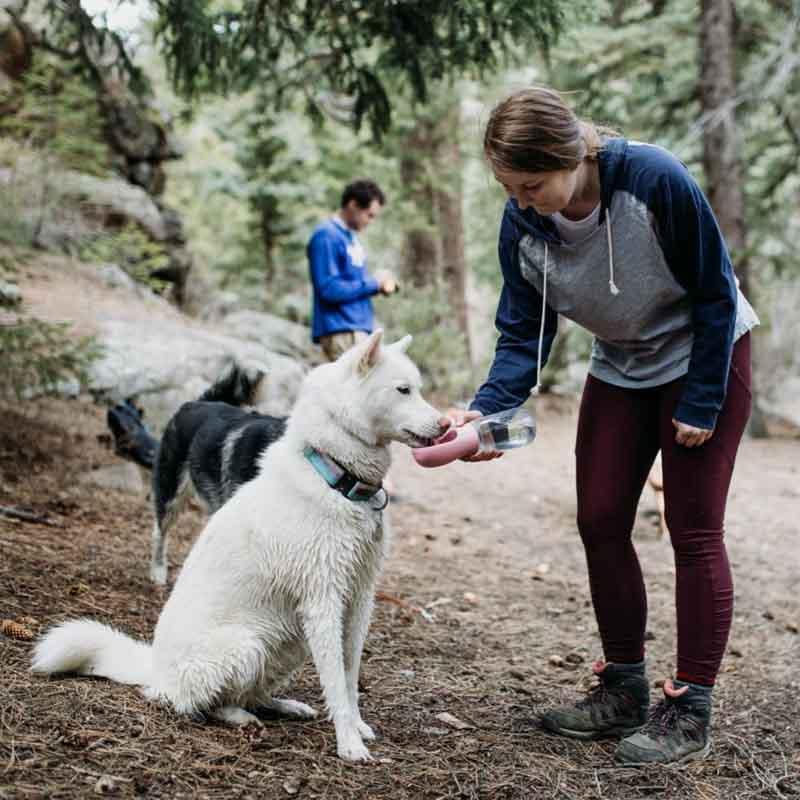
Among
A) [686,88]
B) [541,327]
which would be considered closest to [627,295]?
[541,327]

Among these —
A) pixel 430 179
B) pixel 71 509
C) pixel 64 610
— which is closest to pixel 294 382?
pixel 71 509

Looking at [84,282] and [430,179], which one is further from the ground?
[430,179]

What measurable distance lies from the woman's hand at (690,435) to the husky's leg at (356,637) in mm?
1183

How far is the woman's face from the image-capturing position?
281 centimetres

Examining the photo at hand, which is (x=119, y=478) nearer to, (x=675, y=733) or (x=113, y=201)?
(x=675, y=733)

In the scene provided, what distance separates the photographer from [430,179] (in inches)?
600

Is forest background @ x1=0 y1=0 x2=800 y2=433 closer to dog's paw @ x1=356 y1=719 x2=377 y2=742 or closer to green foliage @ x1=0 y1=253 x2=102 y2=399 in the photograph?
green foliage @ x1=0 y1=253 x2=102 y2=399

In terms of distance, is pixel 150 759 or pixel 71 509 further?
pixel 71 509

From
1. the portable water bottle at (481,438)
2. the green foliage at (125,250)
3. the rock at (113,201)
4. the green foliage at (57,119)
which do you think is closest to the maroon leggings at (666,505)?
the portable water bottle at (481,438)

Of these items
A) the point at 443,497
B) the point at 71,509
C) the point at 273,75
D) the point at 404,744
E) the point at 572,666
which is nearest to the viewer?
the point at 404,744

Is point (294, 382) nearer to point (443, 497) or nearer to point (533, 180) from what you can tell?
point (443, 497)

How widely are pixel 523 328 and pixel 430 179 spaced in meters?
12.3

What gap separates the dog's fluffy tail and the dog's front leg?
26.2 inches

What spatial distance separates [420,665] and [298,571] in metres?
1.41
